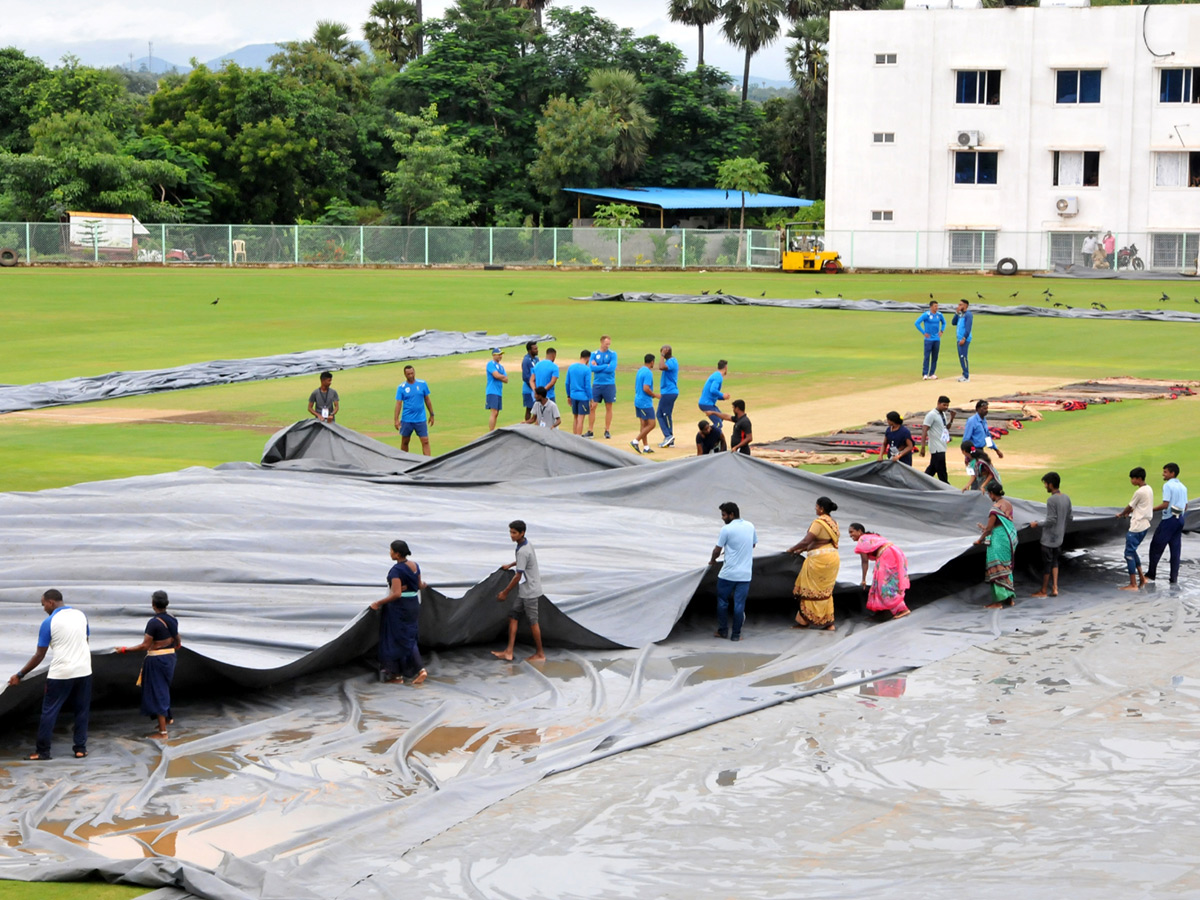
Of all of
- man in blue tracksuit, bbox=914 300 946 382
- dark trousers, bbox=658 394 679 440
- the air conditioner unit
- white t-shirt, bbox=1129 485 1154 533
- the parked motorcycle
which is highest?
the air conditioner unit

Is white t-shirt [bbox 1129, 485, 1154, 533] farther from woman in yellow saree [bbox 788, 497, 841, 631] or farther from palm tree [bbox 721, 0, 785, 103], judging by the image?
palm tree [bbox 721, 0, 785, 103]

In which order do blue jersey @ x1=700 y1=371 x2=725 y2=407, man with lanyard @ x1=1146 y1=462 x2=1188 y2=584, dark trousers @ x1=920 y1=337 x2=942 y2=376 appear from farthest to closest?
dark trousers @ x1=920 y1=337 x2=942 y2=376 → blue jersey @ x1=700 y1=371 x2=725 y2=407 → man with lanyard @ x1=1146 y1=462 x2=1188 y2=584

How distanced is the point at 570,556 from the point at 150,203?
6499cm

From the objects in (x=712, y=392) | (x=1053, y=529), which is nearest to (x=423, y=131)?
(x=712, y=392)

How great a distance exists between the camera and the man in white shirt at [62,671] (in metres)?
11.5

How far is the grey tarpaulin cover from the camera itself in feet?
33.8

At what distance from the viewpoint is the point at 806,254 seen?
75875mm

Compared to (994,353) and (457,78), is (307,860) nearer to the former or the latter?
(994,353)

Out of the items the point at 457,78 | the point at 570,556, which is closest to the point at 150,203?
the point at 457,78

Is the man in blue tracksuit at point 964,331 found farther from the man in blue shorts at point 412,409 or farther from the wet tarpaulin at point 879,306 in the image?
the wet tarpaulin at point 879,306

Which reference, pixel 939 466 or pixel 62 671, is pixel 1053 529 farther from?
pixel 62 671

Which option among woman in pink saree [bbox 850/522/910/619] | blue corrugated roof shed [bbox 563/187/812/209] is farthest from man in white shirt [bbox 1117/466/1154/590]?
blue corrugated roof shed [bbox 563/187/812/209]

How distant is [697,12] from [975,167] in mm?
30504

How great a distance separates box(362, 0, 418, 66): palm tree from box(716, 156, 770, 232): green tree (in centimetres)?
3017
